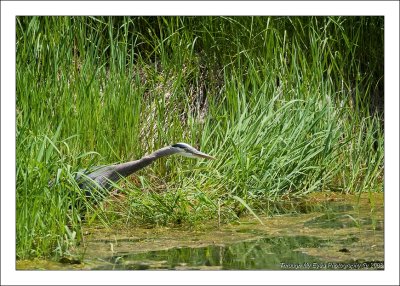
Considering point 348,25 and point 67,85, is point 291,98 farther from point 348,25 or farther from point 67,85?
point 67,85

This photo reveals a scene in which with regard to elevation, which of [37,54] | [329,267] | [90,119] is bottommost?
[329,267]

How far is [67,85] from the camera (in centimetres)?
635

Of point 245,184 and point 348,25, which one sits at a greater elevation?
point 348,25

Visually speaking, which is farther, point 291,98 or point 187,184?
point 291,98

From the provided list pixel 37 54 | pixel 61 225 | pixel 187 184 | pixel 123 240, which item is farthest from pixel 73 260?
pixel 37 54

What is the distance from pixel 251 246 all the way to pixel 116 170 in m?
1.32

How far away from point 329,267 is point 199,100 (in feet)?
10.9

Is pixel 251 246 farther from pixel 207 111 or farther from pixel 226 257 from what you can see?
pixel 207 111

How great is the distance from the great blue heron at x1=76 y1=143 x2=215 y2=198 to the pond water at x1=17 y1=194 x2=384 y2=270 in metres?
0.42

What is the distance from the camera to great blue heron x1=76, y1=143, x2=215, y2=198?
554 cm

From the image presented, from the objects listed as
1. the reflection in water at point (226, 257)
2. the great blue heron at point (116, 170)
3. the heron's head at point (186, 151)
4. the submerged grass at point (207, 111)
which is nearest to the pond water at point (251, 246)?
the reflection in water at point (226, 257)

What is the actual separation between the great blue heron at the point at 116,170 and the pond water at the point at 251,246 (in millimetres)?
425

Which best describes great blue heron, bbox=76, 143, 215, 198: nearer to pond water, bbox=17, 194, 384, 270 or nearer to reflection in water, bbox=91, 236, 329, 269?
pond water, bbox=17, 194, 384, 270

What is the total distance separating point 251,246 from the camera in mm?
4863
